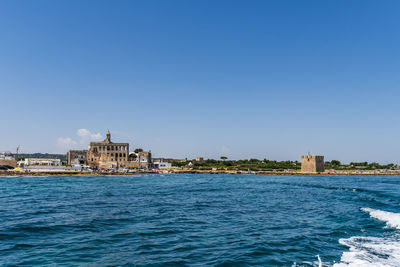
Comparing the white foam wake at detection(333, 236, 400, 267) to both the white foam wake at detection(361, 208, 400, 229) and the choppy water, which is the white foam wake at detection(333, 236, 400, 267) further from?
the white foam wake at detection(361, 208, 400, 229)

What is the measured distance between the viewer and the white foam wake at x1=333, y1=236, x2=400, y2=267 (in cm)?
1019

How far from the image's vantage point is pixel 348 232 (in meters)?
15.4

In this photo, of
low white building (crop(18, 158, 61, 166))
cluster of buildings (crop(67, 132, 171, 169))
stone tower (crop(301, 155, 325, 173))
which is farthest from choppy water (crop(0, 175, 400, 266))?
stone tower (crop(301, 155, 325, 173))

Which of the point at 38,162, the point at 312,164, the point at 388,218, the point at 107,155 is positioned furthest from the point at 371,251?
the point at 38,162

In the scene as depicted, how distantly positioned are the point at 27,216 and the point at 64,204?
5359mm

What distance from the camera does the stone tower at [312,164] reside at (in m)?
104

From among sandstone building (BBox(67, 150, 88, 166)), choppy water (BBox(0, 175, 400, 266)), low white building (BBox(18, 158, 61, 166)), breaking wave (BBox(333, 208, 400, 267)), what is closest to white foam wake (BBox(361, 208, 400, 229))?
choppy water (BBox(0, 175, 400, 266))

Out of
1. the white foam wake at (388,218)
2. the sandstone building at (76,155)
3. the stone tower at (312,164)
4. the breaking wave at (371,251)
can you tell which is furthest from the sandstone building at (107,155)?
the breaking wave at (371,251)

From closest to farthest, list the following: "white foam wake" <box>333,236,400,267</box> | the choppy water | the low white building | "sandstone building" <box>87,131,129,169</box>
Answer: "white foam wake" <box>333,236,400,267</box>
the choppy water
the low white building
"sandstone building" <box>87,131,129,169</box>

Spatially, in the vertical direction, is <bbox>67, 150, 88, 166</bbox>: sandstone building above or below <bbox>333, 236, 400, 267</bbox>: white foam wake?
above

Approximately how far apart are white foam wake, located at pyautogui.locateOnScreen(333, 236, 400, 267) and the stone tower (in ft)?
316

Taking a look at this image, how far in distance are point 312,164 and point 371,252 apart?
329 ft

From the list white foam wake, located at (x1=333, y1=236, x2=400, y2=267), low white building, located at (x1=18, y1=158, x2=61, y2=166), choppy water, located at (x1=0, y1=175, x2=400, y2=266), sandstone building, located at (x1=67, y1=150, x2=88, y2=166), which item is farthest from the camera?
sandstone building, located at (x1=67, y1=150, x2=88, y2=166)

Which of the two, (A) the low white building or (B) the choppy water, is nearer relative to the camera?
(B) the choppy water
